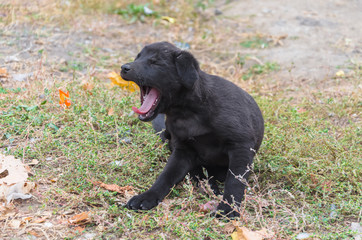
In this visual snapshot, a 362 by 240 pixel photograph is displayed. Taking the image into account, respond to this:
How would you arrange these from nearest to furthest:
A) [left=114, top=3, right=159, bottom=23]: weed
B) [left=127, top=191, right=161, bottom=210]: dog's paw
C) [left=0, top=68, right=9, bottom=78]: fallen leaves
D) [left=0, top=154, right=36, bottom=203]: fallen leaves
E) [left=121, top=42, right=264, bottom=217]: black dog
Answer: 1. [left=0, top=154, right=36, bottom=203]: fallen leaves
2. [left=127, top=191, right=161, bottom=210]: dog's paw
3. [left=121, top=42, right=264, bottom=217]: black dog
4. [left=0, top=68, right=9, bottom=78]: fallen leaves
5. [left=114, top=3, right=159, bottom=23]: weed

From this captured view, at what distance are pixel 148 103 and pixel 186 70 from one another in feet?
1.29

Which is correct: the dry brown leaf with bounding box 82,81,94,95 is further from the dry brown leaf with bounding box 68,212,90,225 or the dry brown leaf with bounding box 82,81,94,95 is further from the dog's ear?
the dry brown leaf with bounding box 68,212,90,225

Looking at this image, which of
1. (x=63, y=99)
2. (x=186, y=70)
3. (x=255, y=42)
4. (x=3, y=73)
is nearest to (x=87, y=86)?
(x=63, y=99)

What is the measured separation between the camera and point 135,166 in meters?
3.97

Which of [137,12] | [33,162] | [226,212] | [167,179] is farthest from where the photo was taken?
[137,12]

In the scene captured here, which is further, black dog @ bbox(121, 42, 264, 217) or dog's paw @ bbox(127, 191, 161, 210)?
black dog @ bbox(121, 42, 264, 217)

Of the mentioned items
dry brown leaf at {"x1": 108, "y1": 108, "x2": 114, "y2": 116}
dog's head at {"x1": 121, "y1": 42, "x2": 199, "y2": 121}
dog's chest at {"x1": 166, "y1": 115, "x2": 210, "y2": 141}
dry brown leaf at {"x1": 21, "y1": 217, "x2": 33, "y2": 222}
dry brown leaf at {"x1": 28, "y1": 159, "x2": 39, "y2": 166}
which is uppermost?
dog's head at {"x1": 121, "y1": 42, "x2": 199, "y2": 121}

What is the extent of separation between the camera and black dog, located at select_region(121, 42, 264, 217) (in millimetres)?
3514

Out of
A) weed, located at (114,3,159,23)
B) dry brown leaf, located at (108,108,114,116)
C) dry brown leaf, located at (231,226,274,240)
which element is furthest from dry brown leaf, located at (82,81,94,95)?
weed, located at (114,3,159,23)

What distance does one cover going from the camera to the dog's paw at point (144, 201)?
3367 mm

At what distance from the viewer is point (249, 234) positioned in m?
2.93

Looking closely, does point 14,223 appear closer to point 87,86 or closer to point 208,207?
point 208,207

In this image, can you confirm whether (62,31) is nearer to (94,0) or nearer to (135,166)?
(94,0)

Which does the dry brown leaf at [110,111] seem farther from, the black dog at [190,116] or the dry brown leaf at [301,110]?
the dry brown leaf at [301,110]
